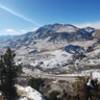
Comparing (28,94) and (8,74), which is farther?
(8,74)

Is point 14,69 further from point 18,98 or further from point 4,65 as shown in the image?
point 18,98

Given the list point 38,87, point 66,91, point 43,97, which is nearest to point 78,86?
point 66,91

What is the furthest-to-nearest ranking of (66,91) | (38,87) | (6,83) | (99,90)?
(38,87)
(6,83)
(66,91)
(99,90)

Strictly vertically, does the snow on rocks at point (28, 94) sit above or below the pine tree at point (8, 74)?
below

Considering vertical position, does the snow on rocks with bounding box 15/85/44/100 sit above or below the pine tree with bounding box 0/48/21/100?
below

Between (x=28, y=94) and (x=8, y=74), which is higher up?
(x=8, y=74)

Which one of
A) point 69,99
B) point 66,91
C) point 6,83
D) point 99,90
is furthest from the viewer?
point 6,83

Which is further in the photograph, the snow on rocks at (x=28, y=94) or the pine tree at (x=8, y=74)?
the pine tree at (x=8, y=74)

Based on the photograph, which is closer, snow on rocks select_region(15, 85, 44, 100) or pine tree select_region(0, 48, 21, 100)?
snow on rocks select_region(15, 85, 44, 100)
